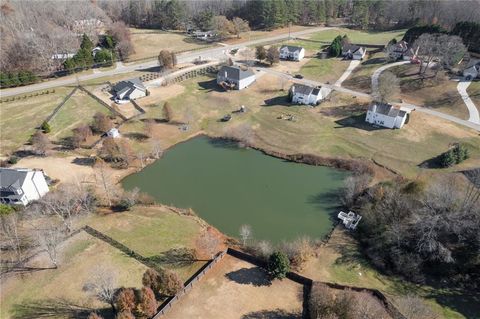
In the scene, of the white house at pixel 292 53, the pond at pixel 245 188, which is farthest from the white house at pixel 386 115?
the white house at pixel 292 53

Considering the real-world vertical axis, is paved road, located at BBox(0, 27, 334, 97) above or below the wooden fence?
above

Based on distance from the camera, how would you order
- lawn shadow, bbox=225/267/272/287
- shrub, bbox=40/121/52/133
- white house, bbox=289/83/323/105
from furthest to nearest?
white house, bbox=289/83/323/105
shrub, bbox=40/121/52/133
lawn shadow, bbox=225/267/272/287

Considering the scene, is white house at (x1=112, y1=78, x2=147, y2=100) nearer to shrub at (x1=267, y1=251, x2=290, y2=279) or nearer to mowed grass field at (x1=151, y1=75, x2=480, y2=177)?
mowed grass field at (x1=151, y1=75, x2=480, y2=177)

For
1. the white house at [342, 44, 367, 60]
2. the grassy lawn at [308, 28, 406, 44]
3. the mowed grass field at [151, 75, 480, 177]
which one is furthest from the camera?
the grassy lawn at [308, 28, 406, 44]

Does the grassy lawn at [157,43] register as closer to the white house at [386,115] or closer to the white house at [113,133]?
the white house at [113,133]

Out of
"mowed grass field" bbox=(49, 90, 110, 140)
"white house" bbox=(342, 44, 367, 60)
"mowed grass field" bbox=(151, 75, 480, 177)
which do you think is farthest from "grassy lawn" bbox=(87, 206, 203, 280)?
"white house" bbox=(342, 44, 367, 60)

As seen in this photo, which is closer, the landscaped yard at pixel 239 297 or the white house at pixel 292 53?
the landscaped yard at pixel 239 297

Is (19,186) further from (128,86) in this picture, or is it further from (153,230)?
(128,86)

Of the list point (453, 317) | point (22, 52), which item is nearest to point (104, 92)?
point (22, 52)
